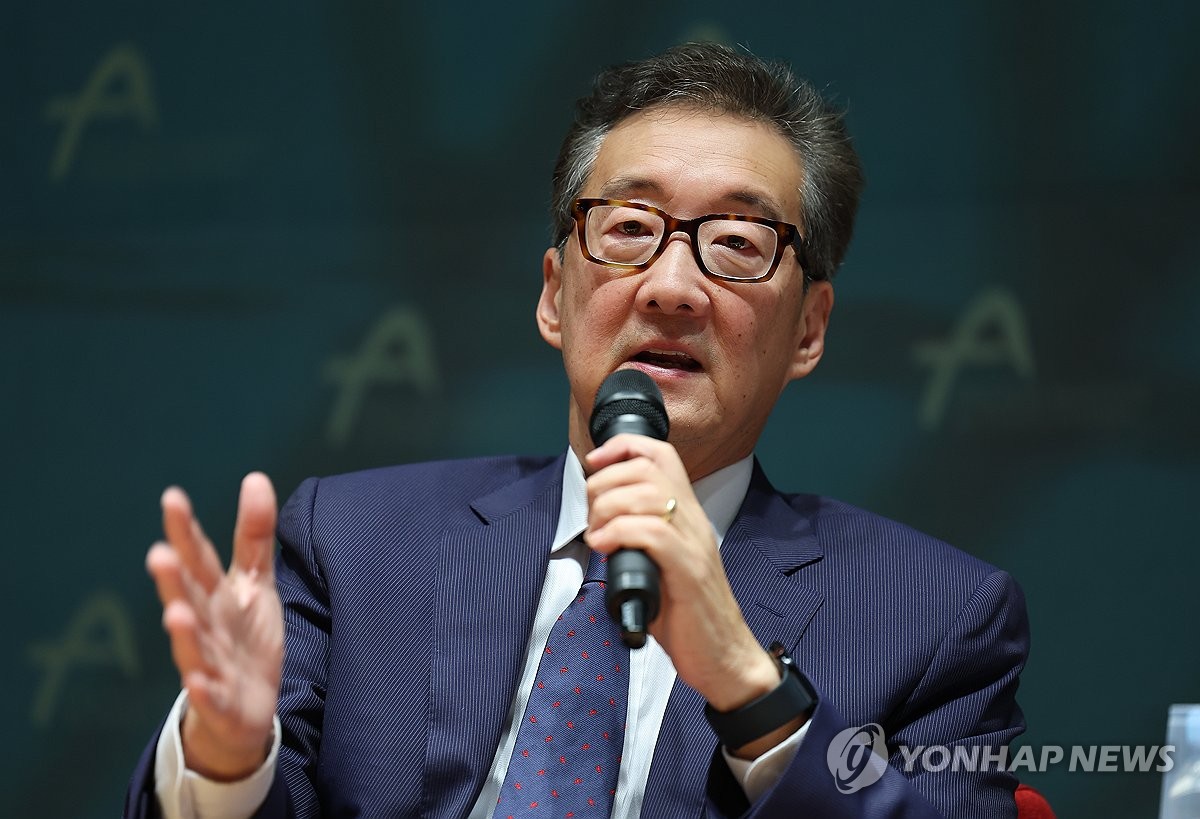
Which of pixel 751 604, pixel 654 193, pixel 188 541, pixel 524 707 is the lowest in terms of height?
pixel 524 707

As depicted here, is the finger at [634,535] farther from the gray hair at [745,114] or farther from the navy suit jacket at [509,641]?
the gray hair at [745,114]

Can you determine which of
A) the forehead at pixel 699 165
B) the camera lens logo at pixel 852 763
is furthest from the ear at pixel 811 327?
the camera lens logo at pixel 852 763

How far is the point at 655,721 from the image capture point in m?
1.76

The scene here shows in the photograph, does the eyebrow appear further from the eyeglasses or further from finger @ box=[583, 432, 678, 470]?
finger @ box=[583, 432, 678, 470]

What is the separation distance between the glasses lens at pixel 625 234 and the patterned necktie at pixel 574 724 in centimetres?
46

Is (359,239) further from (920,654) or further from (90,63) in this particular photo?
(920,654)

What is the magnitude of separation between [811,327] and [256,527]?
3.50 ft

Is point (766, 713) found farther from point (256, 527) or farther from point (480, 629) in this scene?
point (256, 527)

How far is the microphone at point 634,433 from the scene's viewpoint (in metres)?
1.28

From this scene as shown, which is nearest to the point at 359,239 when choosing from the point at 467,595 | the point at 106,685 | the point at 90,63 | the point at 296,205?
the point at 296,205

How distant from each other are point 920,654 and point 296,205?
6.34 ft

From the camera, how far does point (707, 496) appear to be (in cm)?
197

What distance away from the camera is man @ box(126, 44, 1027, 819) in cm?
150

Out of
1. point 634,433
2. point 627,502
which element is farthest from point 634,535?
point 634,433
